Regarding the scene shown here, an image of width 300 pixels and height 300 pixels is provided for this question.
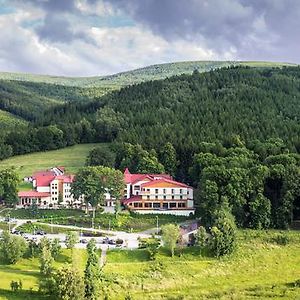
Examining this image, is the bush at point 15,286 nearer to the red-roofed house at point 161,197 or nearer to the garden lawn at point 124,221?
the garden lawn at point 124,221

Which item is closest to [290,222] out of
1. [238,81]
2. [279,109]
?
[279,109]

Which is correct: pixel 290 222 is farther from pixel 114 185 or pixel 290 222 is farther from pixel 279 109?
pixel 279 109

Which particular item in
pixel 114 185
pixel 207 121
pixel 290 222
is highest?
pixel 207 121

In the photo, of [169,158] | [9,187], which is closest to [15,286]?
[9,187]

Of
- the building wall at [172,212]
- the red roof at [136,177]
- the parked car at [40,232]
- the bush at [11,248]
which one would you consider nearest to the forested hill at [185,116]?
the red roof at [136,177]

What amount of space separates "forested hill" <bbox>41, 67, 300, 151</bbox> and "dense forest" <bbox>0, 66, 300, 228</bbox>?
11.6 inches

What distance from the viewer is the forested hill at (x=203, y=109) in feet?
417

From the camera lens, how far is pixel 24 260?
65688mm

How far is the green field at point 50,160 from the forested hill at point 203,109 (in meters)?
11.3

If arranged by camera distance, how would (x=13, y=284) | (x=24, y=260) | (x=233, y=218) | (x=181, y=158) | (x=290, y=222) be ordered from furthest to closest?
(x=181, y=158) → (x=290, y=222) → (x=233, y=218) → (x=24, y=260) → (x=13, y=284)

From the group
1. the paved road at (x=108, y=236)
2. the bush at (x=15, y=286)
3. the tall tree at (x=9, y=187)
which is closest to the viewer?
the bush at (x=15, y=286)

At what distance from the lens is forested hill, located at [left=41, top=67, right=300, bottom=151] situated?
127037 mm

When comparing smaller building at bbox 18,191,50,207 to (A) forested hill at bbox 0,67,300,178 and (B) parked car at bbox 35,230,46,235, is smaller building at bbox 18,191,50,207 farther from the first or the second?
(A) forested hill at bbox 0,67,300,178

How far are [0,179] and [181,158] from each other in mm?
39141
